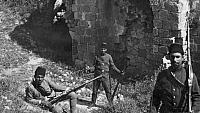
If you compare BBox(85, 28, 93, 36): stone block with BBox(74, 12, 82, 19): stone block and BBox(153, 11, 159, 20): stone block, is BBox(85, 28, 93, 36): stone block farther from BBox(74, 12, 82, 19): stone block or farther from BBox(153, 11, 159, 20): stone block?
BBox(153, 11, 159, 20): stone block

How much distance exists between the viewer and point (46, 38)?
13.5m

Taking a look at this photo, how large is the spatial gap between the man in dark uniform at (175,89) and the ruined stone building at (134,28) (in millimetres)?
4475

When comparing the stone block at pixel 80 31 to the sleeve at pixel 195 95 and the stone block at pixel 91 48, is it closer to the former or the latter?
the stone block at pixel 91 48

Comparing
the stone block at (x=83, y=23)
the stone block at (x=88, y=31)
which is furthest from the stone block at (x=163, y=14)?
the stone block at (x=83, y=23)

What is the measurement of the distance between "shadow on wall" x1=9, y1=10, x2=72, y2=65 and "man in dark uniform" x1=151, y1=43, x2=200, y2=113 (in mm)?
7284

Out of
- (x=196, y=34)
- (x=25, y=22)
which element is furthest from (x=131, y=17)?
(x=25, y=22)

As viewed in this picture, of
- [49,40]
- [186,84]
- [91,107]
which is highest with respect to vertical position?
[186,84]

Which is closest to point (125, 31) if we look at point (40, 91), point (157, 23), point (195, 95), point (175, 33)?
point (157, 23)

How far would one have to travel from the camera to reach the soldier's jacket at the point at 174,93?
463 centimetres

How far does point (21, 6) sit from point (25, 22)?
3.58ft

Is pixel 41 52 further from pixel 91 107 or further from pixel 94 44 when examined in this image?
pixel 91 107

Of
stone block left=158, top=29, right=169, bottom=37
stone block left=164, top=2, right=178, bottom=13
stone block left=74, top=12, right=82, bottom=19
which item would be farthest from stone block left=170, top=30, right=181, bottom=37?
stone block left=74, top=12, right=82, bottom=19

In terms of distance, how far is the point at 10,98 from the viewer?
8.26 meters

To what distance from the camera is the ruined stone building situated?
9141 millimetres
